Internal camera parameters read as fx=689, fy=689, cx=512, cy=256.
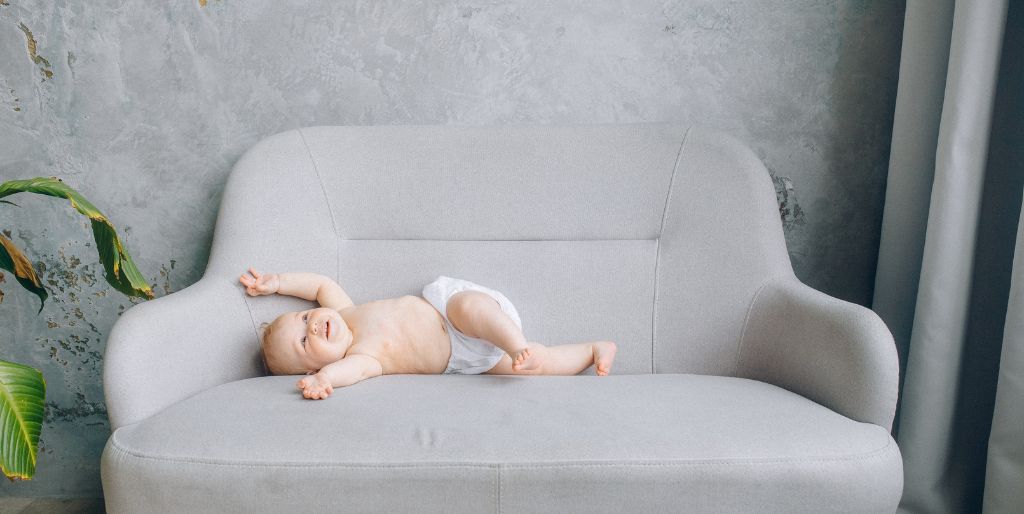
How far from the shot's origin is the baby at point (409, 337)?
1.52 m

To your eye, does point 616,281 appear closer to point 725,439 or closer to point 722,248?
point 722,248

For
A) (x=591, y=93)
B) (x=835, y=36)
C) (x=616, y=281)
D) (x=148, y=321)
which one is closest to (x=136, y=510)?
(x=148, y=321)

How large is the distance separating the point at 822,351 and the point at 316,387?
1016 millimetres

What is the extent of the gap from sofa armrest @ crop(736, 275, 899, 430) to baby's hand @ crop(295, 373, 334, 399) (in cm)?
95

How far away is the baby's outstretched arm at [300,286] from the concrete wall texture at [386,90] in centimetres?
50

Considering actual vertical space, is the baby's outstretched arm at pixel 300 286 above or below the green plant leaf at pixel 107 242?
below

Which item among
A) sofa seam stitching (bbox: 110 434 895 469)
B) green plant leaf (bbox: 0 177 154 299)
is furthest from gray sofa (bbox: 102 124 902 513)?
green plant leaf (bbox: 0 177 154 299)

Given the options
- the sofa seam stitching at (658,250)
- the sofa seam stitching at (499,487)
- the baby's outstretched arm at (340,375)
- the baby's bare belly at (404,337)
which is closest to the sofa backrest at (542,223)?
the sofa seam stitching at (658,250)

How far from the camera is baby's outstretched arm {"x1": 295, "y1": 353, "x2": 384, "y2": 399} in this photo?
53.1 inches

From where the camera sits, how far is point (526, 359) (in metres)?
1.45

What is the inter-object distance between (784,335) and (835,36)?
0.95m

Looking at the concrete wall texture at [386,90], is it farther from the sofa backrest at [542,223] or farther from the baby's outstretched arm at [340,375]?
the baby's outstretched arm at [340,375]

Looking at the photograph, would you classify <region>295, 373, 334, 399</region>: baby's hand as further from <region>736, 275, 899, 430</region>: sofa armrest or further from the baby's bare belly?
<region>736, 275, 899, 430</region>: sofa armrest

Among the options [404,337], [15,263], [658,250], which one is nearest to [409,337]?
[404,337]
